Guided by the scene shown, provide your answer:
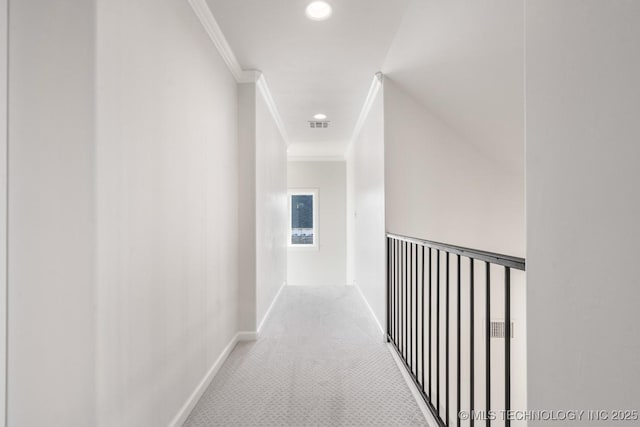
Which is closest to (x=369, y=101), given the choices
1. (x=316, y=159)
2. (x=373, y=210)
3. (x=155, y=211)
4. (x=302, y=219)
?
(x=373, y=210)

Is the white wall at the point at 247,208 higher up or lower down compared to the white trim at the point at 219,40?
lower down

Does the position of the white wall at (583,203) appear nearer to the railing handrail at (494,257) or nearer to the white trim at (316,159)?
the railing handrail at (494,257)

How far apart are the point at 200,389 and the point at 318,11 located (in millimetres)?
2438

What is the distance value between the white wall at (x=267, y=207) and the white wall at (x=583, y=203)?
98.5 inches

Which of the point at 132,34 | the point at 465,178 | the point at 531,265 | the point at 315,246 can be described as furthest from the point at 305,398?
the point at 315,246

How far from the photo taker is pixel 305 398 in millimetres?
1994

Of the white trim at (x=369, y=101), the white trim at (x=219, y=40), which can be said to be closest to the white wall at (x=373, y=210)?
the white trim at (x=369, y=101)

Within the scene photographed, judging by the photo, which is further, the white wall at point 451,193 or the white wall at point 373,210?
the white wall at point 373,210

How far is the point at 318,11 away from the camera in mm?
2152

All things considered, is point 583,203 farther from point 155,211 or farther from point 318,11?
point 318,11

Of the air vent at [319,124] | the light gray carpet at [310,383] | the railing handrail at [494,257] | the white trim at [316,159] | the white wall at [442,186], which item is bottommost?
the light gray carpet at [310,383]

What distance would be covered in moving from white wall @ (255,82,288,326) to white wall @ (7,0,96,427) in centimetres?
193

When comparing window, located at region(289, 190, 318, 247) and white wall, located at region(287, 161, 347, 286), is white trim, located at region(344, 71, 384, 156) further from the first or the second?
window, located at region(289, 190, 318, 247)

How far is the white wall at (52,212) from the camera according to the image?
1.03 metres
